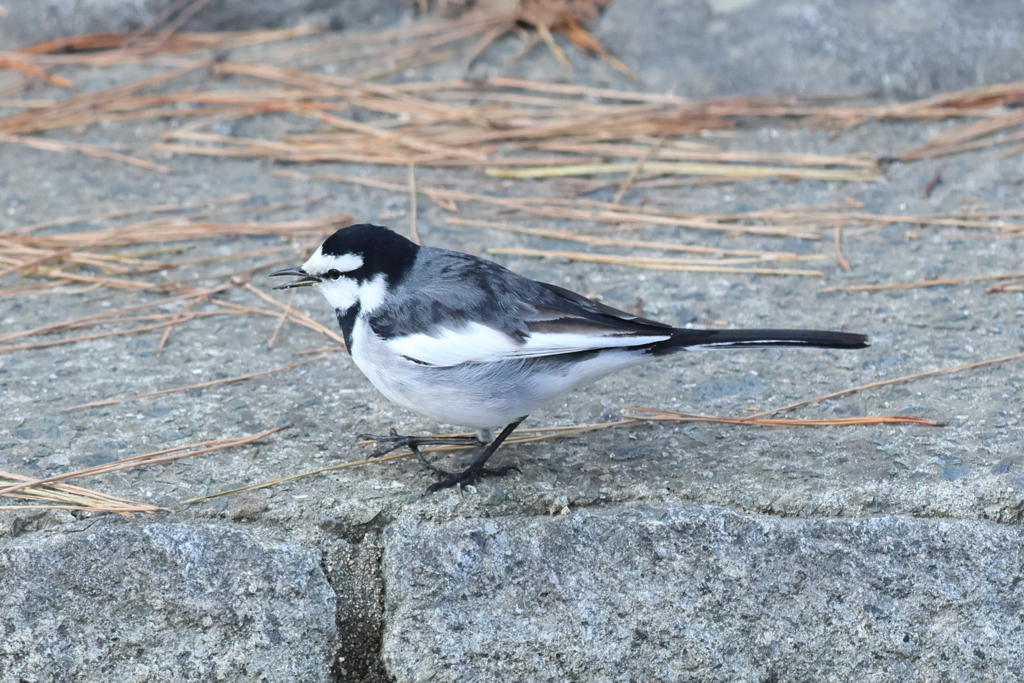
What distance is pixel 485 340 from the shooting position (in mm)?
2643

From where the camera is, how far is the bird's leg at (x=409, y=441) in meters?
2.85

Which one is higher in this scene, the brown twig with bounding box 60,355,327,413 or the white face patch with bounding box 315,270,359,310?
the white face patch with bounding box 315,270,359,310

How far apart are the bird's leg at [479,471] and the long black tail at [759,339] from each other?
1.51ft

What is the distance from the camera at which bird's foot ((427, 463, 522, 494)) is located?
2.68m

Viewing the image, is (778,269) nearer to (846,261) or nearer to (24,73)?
(846,261)

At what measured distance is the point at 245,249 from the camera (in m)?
4.07

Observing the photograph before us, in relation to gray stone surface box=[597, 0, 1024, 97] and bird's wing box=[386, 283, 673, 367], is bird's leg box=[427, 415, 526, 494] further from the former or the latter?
gray stone surface box=[597, 0, 1024, 97]

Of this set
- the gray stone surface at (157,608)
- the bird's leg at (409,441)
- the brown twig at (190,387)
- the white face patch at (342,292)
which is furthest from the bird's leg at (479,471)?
the brown twig at (190,387)

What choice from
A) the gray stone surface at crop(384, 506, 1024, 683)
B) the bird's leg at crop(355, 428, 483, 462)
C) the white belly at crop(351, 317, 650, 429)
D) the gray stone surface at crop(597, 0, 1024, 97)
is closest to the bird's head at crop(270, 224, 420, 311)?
the white belly at crop(351, 317, 650, 429)

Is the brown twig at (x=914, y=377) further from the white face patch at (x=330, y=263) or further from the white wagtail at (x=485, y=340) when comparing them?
the white face patch at (x=330, y=263)

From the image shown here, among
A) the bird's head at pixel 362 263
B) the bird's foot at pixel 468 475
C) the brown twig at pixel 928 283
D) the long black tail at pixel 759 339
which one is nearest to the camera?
the long black tail at pixel 759 339

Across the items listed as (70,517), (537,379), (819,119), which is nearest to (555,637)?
(537,379)

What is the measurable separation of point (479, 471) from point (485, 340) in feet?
1.16

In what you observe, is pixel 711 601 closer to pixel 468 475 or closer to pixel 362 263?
pixel 468 475
